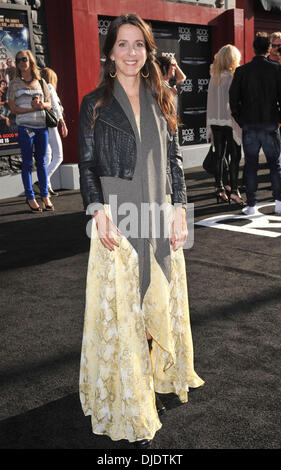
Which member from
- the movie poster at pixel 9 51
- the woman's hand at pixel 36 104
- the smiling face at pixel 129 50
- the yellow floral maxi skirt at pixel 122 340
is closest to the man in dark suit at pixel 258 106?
the woman's hand at pixel 36 104

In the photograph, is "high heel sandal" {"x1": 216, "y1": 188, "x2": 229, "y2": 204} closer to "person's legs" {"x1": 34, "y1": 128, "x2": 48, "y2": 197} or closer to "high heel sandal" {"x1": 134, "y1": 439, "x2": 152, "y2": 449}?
"person's legs" {"x1": 34, "y1": 128, "x2": 48, "y2": 197}

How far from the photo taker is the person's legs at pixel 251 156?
248 inches

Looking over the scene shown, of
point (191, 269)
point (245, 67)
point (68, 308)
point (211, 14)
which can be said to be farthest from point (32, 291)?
point (211, 14)

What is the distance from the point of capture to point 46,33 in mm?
8898

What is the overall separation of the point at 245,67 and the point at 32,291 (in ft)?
12.2

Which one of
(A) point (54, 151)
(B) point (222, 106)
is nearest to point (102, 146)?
(B) point (222, 106)

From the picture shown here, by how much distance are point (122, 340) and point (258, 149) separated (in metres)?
4.70

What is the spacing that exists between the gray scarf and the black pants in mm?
4668

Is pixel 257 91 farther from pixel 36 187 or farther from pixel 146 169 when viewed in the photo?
pixel 146 169

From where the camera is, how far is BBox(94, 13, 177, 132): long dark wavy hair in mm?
2148

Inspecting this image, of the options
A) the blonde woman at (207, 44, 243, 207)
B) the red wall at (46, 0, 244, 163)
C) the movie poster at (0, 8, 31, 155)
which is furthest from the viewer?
the red wall at (46, 0, 244, 163)

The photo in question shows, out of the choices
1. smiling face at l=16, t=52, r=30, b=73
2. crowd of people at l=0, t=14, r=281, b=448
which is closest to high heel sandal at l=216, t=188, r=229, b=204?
smiling face at l=16, t=52, r=30, b=73

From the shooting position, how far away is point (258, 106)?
614cm
